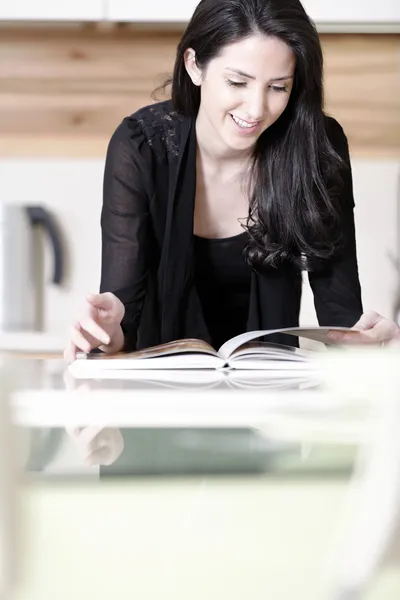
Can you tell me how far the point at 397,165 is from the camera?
2.32 meters

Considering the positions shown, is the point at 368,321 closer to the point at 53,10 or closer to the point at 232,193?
the point at 232,193

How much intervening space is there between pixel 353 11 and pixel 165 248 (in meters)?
1.14

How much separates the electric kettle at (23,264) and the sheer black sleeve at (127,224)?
0.93 m

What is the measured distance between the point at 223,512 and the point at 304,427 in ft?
0.33

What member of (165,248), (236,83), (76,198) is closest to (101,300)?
(165,248)

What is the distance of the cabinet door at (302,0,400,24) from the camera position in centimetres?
215

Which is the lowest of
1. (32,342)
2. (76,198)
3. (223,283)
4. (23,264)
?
(32,342)

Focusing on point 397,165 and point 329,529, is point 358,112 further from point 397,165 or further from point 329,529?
point 329,529

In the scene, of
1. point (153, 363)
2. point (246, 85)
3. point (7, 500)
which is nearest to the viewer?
point (7, 500)

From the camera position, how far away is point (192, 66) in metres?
1.35

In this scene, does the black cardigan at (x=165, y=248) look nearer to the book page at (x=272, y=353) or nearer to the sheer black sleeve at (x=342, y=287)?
the sheer black sleeve at (x=342, y=287)

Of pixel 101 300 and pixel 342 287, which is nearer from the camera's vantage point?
pixel 101 300

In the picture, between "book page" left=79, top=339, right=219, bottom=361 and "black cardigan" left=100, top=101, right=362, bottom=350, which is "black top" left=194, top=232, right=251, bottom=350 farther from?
"book page" left=79, top=339, right=219, bottom=361

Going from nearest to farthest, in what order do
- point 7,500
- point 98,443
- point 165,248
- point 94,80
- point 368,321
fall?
point 7,500
point 98,443
point 368,321
point 165,248
point 94,80
